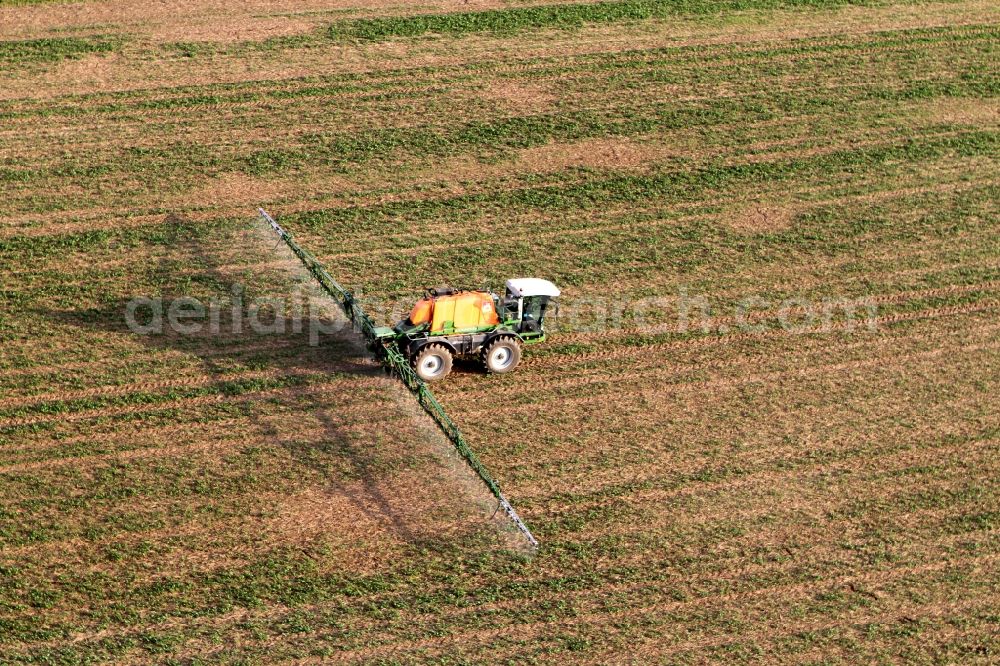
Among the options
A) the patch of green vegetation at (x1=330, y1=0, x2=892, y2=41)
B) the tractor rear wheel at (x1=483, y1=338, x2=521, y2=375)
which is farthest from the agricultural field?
the tractor rear wheel at (x1=483, y1=338, x2=521, y2=375)

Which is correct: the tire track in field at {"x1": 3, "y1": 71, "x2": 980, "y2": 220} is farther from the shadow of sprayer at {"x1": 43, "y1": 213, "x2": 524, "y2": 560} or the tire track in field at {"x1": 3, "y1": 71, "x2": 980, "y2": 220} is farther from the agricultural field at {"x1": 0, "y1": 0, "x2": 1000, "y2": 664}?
the shadow of sprayer at {"x1": 43, "y1": 213, "x2": 524, "y2": 560}

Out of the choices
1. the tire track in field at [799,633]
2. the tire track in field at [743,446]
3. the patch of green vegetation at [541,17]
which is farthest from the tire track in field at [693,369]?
the patch of green vegetation at [541,17]

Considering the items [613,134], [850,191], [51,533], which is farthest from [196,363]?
[850,191]

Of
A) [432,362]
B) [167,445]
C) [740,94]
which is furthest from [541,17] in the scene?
[167,445]

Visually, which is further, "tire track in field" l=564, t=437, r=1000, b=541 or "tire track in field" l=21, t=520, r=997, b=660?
"tire track in field" l=564, t=437, r=1000, b=541

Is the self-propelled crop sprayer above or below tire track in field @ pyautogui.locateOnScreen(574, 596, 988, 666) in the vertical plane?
above

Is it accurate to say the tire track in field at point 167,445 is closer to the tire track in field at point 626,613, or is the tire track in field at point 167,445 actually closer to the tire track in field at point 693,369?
the tire track in field at point 693,369

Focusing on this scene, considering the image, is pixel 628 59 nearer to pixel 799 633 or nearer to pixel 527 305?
pixel 527 305

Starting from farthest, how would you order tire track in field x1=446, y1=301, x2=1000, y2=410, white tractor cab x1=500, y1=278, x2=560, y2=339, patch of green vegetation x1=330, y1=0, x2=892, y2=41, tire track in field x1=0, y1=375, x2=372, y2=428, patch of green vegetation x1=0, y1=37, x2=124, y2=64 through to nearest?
patch of green vegetation x1=330, y1=0, x2=892, y2=41, patch of green vegetation x1=0, y1=37, x2=124, y2=64, white tractor cab x1=500, y1=278, x2=560, y2=339, tire track in field x1=446, y1=301, x2=1000, y2=410, tire track in field x1=0, y1=375, x2=372, y2=428
